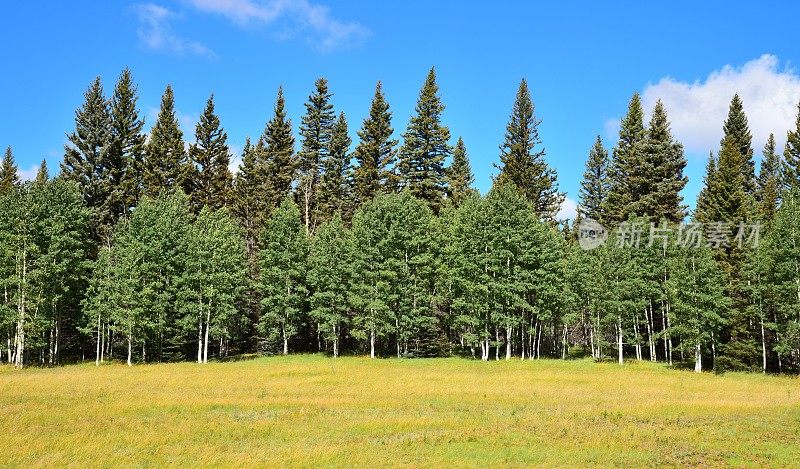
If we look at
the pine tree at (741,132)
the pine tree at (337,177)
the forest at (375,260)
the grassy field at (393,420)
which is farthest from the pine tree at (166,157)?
the pine tree at (741,132)

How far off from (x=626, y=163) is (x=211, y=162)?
54.9 meters

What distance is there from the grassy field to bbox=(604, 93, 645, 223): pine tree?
1342 inches

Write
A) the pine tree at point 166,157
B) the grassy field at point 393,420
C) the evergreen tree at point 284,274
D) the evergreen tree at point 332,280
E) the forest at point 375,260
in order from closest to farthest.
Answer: the grassy field at point 393,420
the forest at point 375,260
the evergreen tree at point 332,280
the evergreen tree at point 284,274
the pine tree at point 166,157

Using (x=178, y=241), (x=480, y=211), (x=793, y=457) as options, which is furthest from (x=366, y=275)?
(x=793, y=457)

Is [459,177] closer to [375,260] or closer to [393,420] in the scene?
[375,260]

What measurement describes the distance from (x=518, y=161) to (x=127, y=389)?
59.0 metres

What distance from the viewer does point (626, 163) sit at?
77438 mm

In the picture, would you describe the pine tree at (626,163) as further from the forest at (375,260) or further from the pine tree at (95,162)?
the pine tree at (95,162)

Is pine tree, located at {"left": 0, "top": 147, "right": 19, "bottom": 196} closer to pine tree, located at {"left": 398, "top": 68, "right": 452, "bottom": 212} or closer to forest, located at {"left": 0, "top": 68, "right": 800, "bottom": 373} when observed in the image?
forest, located at {"left": 0, "top": 68, "right": 800, "bottom": 373}

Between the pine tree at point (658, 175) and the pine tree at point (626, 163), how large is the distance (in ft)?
1.66

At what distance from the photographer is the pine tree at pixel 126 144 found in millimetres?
69875

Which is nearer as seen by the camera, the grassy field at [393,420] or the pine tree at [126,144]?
the grassy field at [393,420]

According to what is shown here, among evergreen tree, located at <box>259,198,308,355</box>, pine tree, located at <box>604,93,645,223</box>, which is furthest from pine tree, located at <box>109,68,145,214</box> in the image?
pine tree, located at <box>604,93,645,223</box>

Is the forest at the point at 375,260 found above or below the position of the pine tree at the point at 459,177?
below
